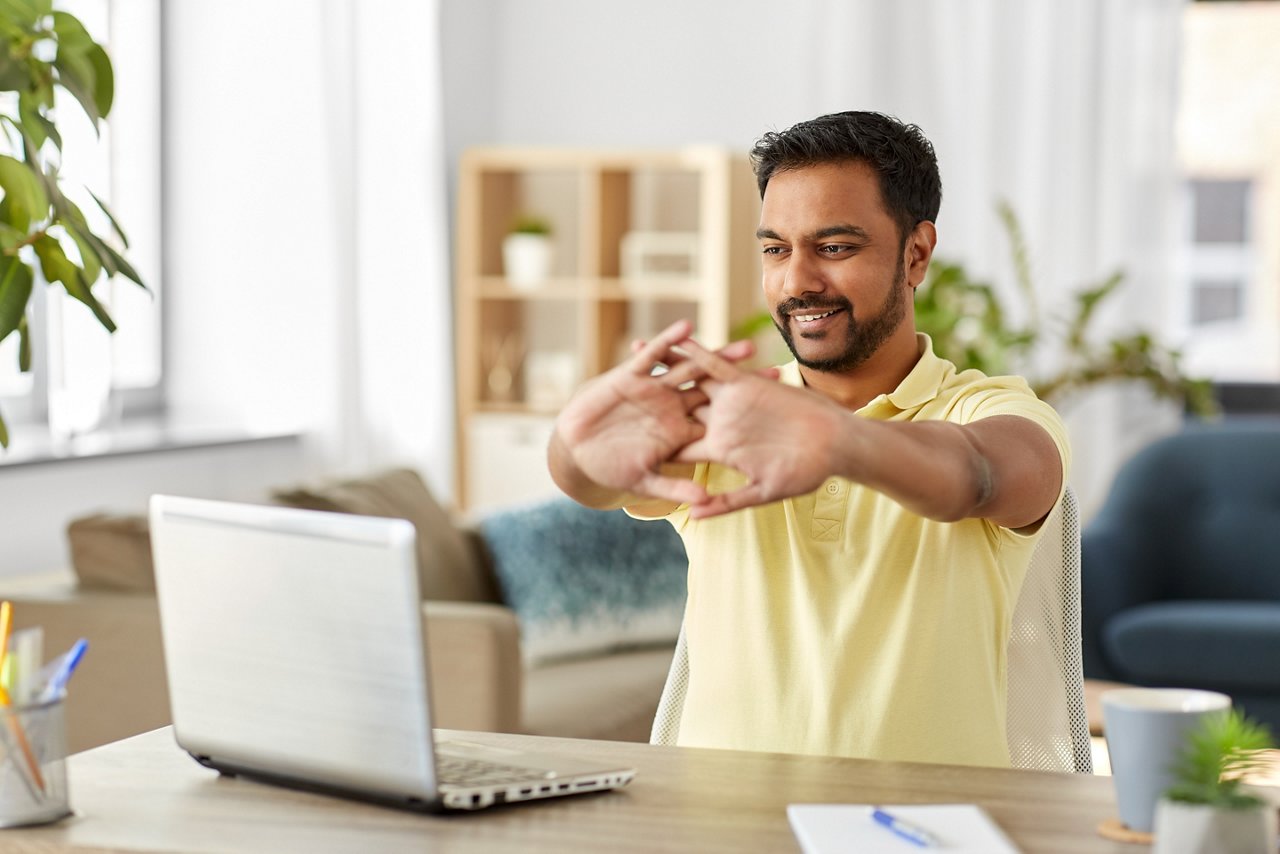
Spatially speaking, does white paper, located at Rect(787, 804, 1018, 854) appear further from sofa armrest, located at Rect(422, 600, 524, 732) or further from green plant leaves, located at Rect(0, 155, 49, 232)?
sofa armrest, located at Rect(422, 600, 524, 732)

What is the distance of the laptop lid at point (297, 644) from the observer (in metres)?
1.20

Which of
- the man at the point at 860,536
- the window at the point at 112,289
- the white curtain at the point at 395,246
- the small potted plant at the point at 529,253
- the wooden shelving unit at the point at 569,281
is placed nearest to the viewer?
the man at the point at 860,536

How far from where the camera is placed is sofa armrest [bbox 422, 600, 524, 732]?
281cm

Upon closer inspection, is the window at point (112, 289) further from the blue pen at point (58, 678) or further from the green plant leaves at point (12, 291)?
the blue pen at point (58, 678)

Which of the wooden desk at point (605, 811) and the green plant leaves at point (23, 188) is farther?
the green plant leaves at point (23, 188)

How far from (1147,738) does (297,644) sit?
0.62 metres

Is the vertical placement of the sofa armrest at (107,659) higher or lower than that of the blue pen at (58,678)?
lower

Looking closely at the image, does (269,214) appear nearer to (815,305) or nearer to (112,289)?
(112,289)

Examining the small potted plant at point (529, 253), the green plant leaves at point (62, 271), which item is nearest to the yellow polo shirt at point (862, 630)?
the green plant leaves at point (62, 271)

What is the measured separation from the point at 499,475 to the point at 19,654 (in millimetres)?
3830

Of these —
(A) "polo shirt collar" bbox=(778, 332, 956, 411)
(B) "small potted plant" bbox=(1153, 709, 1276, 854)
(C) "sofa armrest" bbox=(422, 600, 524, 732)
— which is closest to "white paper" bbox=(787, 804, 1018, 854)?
(B) "small potted plant" bbox=(1153, 709, 1276, 854)

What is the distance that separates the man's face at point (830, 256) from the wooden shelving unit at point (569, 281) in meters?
3.25

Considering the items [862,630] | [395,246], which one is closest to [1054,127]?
[395,246]

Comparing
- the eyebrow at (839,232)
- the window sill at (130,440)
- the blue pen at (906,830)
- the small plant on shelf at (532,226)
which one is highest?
the small plant on shelf at (532,226)
